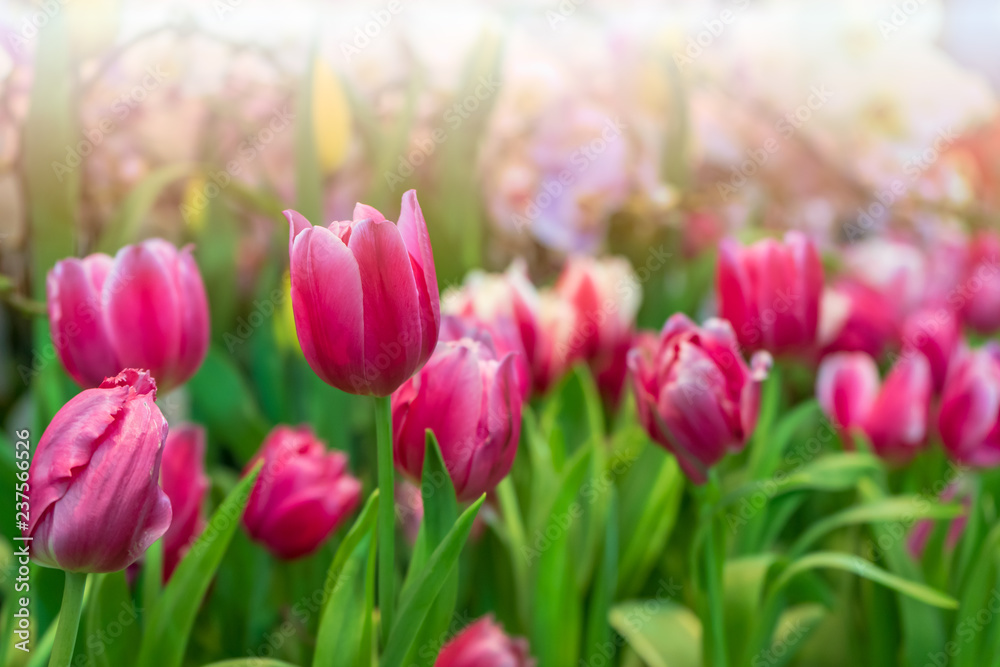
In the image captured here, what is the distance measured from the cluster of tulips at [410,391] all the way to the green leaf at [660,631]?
3 cm

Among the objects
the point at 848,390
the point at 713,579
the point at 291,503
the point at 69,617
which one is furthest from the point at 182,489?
the point at 848,390

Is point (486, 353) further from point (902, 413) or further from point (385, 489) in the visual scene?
point (902, 413)

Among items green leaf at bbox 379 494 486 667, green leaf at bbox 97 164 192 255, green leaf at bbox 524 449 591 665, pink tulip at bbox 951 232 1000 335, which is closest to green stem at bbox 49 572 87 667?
green leaf at bbox 379 494 486 667

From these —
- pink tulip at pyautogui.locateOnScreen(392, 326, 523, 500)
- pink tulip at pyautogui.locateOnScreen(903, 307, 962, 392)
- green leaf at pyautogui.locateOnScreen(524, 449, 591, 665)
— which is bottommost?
green leaf at pyautogui.locateOnScreen(524, 449, 591, 665)

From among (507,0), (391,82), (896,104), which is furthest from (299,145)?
(896,104)

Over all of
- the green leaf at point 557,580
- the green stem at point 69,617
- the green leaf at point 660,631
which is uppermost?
the green stem at point 69,617

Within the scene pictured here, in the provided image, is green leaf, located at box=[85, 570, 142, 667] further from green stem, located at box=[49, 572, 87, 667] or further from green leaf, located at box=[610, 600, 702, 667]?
green leaf, located at box=[610, 600, 702, 667]

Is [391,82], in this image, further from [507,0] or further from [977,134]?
[977,134]

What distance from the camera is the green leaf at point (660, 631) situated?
45 cm

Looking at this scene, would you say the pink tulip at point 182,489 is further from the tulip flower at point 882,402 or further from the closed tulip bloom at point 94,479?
the tulip flower at point 882,402

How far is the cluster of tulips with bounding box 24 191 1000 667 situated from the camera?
0.25 meters

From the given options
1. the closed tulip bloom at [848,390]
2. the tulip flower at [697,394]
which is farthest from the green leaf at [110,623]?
the closed tulip bloom at [848,390]

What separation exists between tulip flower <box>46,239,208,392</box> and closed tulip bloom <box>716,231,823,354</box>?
28cm

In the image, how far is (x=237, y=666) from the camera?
0.32 m
